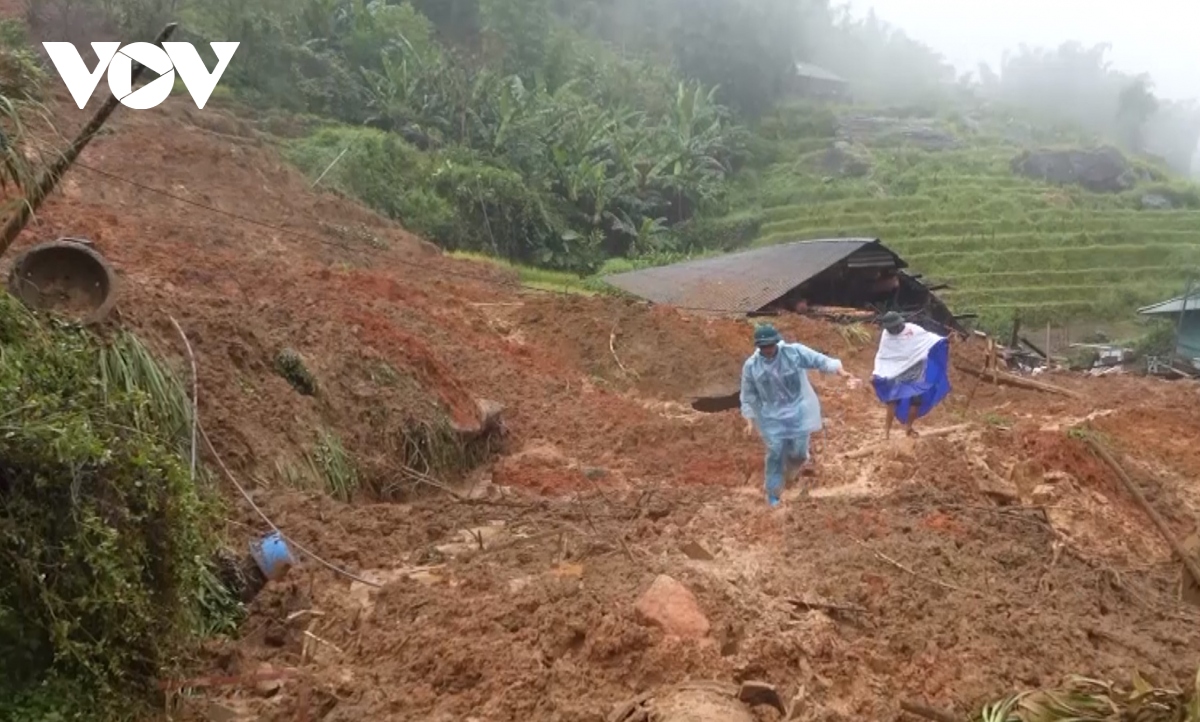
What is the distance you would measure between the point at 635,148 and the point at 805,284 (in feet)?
48.8

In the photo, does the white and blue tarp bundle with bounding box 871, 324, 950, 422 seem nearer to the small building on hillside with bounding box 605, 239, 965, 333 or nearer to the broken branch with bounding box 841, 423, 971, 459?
the broken branch with bounding box 841, 423, 971, 459

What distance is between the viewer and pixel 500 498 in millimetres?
7859

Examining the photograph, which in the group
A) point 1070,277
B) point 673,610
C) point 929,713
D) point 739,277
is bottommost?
point 1070,277

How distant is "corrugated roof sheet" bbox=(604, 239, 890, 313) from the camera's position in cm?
1980

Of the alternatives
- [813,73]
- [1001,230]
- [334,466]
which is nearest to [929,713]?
[334,466]

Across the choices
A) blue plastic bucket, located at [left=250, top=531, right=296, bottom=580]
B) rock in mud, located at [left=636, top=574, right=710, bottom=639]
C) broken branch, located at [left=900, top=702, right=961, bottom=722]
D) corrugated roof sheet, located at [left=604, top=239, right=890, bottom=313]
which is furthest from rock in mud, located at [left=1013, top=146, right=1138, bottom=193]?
broken branch, located at [left=900, top=702, right=961, bottom=722]

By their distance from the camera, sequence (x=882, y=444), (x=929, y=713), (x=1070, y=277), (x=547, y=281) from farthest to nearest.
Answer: (x=1070, y=277)
(x=547, y=281)
(x=882, y=444)
(x=929, y=713)

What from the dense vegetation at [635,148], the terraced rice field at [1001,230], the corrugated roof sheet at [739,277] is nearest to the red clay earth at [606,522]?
the corrugated roof sheet at [739,277]

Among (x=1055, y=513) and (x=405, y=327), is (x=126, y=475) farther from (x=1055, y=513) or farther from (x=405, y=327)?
(x=405, y=327)

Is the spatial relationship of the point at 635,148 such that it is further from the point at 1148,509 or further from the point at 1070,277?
the point at 1148,509

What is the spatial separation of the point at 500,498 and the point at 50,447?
387cm

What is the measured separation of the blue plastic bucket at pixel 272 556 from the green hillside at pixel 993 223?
88.4ft

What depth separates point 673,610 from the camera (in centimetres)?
500

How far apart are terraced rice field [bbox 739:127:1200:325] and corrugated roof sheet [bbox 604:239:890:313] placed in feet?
34.2
